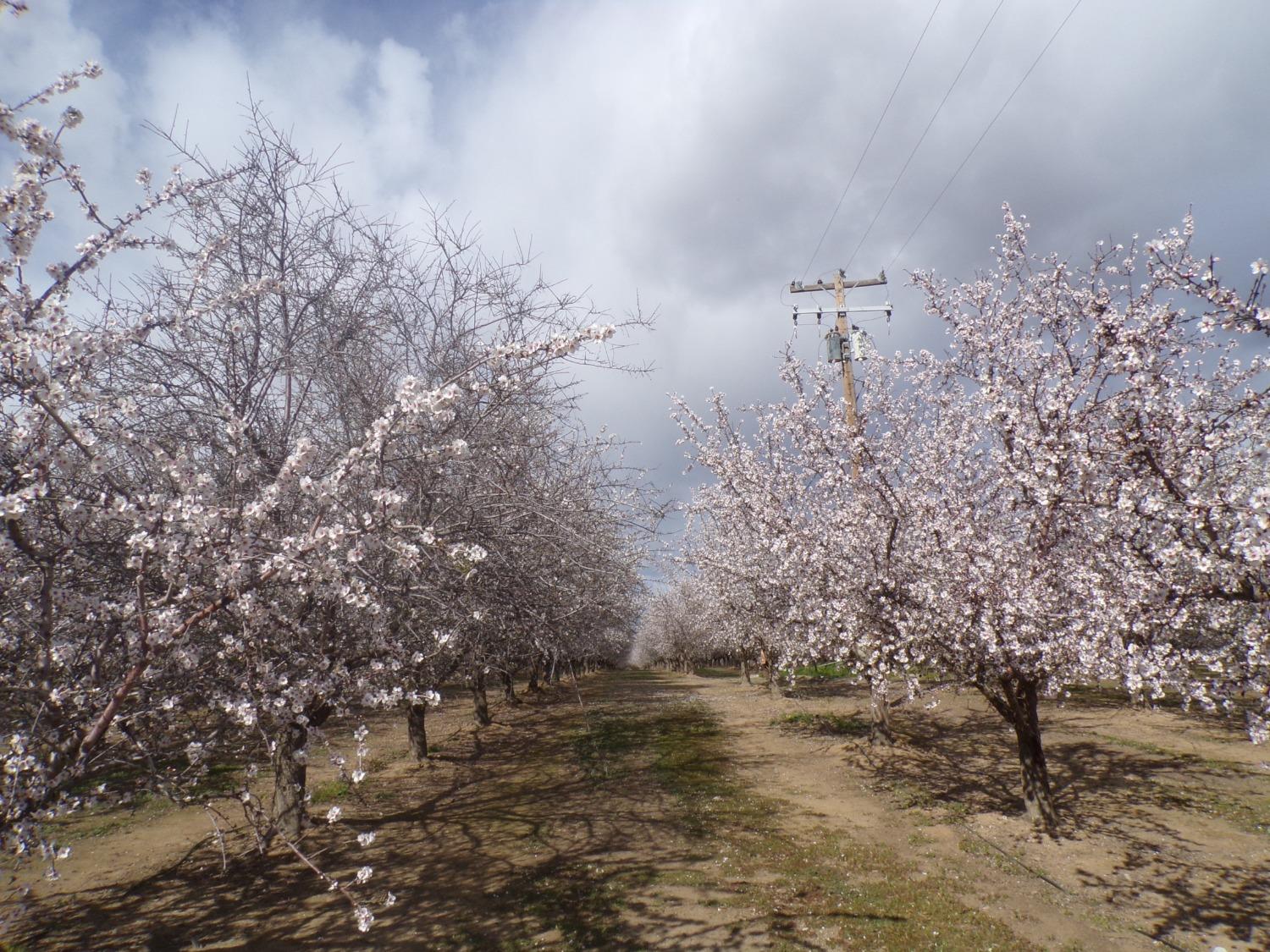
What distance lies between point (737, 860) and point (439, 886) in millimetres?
3668

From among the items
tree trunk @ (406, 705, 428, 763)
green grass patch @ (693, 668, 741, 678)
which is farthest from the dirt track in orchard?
green grass patch @ (693, 668, 741, 678)

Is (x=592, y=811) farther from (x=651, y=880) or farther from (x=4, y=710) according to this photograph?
(x=4, y=710)

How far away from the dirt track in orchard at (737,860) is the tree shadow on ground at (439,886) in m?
0.04

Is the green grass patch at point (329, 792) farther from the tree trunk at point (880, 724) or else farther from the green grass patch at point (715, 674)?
the green grass patch at point (715, 674)

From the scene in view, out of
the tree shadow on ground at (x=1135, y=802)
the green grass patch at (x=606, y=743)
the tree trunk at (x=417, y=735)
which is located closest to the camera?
the tree shadow on ground at (x=1135, y=802)

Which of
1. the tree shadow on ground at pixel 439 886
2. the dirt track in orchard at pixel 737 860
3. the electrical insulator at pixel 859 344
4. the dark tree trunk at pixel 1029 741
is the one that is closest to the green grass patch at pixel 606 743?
the dirt track in orchard at pixel 737 860

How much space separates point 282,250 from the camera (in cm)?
660

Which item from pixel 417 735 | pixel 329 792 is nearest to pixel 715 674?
pixel 417 735

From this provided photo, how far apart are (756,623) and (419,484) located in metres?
13.6

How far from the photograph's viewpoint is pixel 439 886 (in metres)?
7.71

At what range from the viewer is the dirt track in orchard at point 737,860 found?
6.36 meters

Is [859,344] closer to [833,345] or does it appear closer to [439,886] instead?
[833,345]

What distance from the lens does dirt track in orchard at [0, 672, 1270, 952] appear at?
6363 millimetres

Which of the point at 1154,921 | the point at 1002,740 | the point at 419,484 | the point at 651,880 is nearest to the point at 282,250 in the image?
the point at 419,484
